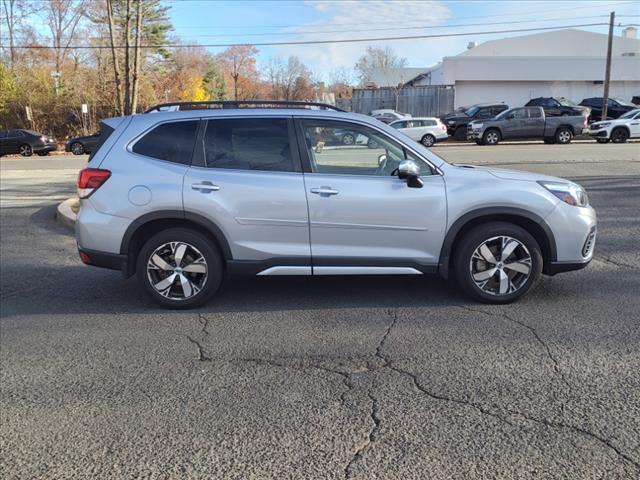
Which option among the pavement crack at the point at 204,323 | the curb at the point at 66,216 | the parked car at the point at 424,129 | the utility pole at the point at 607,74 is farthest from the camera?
the utility pole at the point at 607,74

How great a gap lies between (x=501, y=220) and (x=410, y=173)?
3.32ft

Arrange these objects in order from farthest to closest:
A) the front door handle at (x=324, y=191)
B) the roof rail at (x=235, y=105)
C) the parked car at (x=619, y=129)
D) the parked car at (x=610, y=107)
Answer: the parked car at (x=610, y=107)
the parked car at (x=619, y=129)
the roof rail at (x=235, y=105)
the front door handle at (x=324, y=191)

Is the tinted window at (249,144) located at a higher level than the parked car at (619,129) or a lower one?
lower

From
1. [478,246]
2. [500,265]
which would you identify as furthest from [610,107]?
[478,246]

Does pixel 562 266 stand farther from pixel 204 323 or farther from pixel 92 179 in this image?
pixel 92 179

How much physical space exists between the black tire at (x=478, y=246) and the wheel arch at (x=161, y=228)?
2103mm

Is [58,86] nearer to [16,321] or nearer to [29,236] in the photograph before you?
[29,236]

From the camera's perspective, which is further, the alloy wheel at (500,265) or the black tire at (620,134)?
the black tire at (620,134)

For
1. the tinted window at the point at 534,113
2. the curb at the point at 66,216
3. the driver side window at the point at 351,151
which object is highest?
the tinted window at the point at 534,113

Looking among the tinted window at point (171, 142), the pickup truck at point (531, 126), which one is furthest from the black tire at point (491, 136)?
the tinted window at point (171, 142)

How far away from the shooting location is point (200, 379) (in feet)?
12.3

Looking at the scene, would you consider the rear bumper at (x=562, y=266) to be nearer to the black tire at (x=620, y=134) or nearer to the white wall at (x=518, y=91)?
the black tire at (x=620, y=134)

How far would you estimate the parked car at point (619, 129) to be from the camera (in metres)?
25.4

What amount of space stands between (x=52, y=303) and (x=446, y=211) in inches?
155
